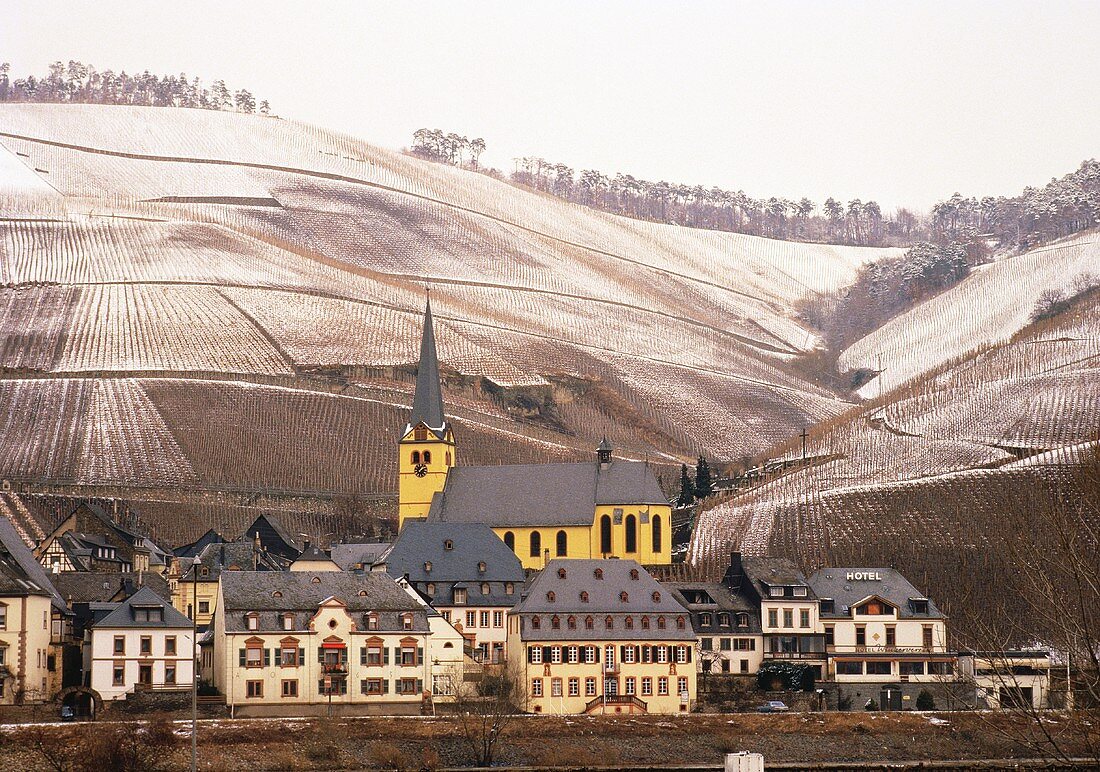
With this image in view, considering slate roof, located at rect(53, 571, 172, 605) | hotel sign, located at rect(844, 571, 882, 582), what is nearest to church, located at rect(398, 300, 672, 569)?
hotel sign, located at rect(844, 571, 882, 582)

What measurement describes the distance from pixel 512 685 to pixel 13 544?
79.1ft

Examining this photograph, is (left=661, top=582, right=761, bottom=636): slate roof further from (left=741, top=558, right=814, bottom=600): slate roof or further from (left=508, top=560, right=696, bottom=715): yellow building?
(left=508, top=560, right=696, bottom=715): yellow building

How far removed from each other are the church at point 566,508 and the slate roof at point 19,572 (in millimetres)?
37802

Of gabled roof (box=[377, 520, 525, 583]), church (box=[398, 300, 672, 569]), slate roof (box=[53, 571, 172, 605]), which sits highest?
church (box=[398, 300, 672, 569])

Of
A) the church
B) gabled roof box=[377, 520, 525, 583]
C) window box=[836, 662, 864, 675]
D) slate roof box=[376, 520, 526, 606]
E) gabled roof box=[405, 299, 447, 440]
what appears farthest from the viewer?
gabled roof box=[405, 299, 447, 440]

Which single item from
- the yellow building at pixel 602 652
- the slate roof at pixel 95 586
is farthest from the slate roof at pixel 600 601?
the slate roof at pixel 95 586

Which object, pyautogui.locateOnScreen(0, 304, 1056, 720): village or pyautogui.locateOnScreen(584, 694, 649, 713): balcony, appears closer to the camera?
pyautogui.locateOnScreen(0, 304, 1056, 720): village

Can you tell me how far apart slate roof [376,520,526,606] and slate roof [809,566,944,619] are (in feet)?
50.4

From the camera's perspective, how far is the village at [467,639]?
259 ft

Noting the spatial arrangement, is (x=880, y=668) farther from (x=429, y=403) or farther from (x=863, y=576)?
(x=429, y=403)

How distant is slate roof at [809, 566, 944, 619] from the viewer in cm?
9231

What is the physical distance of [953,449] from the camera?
15200 cm

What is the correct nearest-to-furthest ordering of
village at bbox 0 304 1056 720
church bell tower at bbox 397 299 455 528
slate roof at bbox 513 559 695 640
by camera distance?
1. village at bbox 0 304 1056 720
2. slate roof at bbox 513 559 695 640
3. church bell tower at bbox 397 299 455 528

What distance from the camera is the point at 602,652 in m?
85.2
